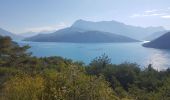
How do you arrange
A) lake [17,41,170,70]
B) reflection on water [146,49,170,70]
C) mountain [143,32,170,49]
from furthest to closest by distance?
mountain [143,32,170,49] → lake [17,41,170,70] → reflection on water [146,49,170,70]

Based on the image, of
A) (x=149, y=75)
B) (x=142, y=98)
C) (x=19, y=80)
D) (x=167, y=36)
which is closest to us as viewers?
(x=19, y=80)

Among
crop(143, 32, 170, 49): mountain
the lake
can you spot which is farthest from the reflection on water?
crop(143, 32, 170, 49): mountain

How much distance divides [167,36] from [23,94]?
113 m

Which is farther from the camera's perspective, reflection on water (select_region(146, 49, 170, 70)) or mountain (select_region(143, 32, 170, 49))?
mountain (select_region(143, 32, 170, 49))

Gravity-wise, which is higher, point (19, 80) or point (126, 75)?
point (19, 80)

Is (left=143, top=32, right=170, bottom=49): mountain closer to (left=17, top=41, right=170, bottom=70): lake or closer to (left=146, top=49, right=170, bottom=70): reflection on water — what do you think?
(left=17, top=41, right=170, bottom=70): lake

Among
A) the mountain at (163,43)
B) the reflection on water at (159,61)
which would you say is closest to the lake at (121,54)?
the reflection on water at (159,61)

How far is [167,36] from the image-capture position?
373ft

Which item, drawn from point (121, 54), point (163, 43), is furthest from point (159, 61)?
point (163, 43)

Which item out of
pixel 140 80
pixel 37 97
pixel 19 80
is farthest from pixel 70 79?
pixel 140 80

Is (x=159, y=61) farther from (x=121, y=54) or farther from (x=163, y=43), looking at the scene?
(x=163, y=43)

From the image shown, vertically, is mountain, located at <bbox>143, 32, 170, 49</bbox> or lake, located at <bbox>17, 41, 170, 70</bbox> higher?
mountain, located at <bbox>143, 32, 170, 49</bbox>

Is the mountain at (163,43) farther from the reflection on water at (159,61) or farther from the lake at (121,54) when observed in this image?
the reflection on water at (159,61)

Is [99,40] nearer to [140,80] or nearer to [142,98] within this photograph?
[140,80]
